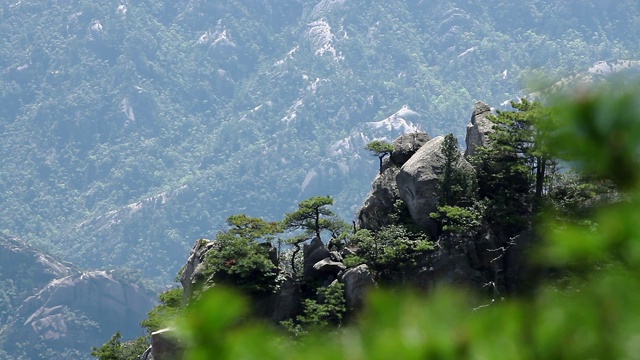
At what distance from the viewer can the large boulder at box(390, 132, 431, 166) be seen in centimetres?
3922

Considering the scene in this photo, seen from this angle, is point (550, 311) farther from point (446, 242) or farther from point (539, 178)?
point (446, 242)

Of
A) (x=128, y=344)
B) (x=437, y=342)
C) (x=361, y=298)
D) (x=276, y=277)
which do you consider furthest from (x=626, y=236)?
(x=128, y=344)

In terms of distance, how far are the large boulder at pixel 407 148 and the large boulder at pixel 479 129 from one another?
76.2 inches

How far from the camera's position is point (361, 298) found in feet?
104

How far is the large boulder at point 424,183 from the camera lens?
34.3 m

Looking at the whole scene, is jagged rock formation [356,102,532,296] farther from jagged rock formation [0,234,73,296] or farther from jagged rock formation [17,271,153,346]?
jagged rock formation [0,234,73,296]

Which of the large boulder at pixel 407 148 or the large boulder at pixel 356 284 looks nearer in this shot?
the large boulder at pixel 356 284

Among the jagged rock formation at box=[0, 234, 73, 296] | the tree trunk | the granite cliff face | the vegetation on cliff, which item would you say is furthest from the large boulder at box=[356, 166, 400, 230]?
the jagged rock formation at box=[0, 234, 73, 296]

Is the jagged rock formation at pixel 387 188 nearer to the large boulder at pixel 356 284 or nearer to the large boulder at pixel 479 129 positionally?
the large boulder at pixel 479 129

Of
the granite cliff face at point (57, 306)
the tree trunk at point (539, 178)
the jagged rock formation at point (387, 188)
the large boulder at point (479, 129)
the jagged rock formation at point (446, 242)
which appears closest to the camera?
the jagged rock formation at point (446, 242)

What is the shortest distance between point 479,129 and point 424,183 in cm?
371

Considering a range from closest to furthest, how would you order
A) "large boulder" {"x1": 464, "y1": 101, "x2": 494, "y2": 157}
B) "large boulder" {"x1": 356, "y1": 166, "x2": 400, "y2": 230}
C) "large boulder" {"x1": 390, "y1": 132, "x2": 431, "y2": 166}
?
"large boulder" {"x1": 464, "y1": 101, "x2": 494, "y2": 157} → "large boulder" {"x1": 356, "y1": 166, "x2": 400, "y2": 230} → "large boulder" {"x1": 390, "y1": 132, "x2": 431, "y2": 166}

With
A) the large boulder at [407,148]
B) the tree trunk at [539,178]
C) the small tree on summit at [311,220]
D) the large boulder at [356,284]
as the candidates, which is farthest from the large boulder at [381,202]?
the tree trunk at [539,178]

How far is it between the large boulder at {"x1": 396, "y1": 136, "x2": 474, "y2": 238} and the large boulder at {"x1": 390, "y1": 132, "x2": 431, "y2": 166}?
3.45 metres
